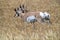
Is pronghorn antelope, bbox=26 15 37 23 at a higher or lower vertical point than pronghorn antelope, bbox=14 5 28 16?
lower

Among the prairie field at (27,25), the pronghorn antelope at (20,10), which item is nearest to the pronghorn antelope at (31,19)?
the prairie field at (27,25)

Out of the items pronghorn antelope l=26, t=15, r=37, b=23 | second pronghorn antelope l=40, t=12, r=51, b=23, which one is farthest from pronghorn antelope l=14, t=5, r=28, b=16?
Answer: second pronghorn antelope l=40, t=12, r=51, b=23

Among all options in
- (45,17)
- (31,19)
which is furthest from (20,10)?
(45,17)

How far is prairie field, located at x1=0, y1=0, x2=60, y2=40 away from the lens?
2869mm

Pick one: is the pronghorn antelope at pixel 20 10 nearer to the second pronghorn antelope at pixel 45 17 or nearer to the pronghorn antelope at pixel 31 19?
the pronghorn antelope at pixel 31 19

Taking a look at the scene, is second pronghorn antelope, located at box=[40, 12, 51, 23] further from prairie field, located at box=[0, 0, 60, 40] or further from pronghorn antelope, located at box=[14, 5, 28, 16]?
pronghorn antelope, located at box=[14, 5, 28, 16]

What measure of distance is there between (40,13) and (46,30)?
42cm

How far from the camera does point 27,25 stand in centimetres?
313

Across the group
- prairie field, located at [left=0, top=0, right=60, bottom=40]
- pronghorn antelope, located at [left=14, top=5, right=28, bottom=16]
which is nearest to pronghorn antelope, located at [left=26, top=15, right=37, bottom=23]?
prairie field, located at [left=0, top=0, right=60, bottom=40]

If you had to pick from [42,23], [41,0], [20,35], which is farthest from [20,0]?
[20,35]

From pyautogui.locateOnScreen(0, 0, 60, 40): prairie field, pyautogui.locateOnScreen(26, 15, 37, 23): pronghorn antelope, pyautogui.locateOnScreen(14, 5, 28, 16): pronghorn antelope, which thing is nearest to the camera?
pyautogui.locateOnScreen(0, 0, 60, 40): prairie field

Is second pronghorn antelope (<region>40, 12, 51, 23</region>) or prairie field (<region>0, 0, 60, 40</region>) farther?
second pronghorn antelope (<region>40, 12, 51, 23</region>)

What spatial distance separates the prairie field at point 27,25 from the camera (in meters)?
2.87

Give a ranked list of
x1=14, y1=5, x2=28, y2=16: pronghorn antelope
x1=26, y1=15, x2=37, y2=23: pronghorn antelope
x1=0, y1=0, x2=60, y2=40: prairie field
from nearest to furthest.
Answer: x1=0, y1=0, x2=60, y2=40: prairie field < x1=26, y1=15, x2=37, y2=23: pronghorn antelope < x1=14, y1=5, x2=28, y2=16: pronghorn antelope
